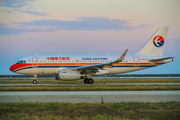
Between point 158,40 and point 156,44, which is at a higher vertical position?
point 158,40

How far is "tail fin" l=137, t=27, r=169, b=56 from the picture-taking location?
3544 cm

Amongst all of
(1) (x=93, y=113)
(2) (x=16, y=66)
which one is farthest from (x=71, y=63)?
(1) (x=93, y=113)

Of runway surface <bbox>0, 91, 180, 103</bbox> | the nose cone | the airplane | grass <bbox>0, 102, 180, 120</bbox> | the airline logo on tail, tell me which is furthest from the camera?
the airline logo on tail

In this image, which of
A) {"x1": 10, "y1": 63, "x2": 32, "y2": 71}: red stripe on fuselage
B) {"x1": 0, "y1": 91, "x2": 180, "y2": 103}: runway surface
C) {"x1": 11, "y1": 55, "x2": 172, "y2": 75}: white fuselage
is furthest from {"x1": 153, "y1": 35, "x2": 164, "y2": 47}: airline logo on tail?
{"x1": 0, "y1": 91, "x2": 180, "y2": 103}: runway surface

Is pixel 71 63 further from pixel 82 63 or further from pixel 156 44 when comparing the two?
pixel 156 44

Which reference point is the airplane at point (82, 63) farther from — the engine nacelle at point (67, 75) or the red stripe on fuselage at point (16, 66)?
the engine nacelle at point (67, 75)

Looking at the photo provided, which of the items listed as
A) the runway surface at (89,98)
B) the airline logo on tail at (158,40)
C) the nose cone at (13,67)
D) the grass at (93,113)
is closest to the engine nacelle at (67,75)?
the nose cone at (13,67)

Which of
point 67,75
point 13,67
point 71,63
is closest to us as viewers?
point 67,75

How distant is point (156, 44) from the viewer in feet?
117

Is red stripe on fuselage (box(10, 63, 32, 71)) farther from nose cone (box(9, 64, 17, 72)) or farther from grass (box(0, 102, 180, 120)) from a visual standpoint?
grass (box(0, 102, 180, 120))

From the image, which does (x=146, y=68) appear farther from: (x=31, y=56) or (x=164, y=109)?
(x=164, y=109)

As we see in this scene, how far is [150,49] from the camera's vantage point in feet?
116

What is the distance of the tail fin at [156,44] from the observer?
35438 millimetres

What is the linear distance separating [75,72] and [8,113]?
2113 cm
